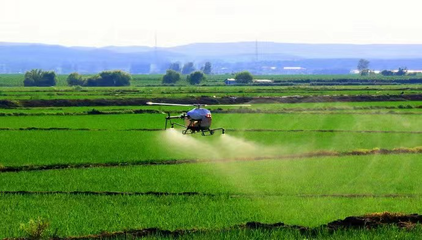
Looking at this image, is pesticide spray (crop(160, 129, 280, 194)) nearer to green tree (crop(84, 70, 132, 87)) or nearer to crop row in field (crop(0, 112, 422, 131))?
crop row in field (crop(0, 112, 422, 131))

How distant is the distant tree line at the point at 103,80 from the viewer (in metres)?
134

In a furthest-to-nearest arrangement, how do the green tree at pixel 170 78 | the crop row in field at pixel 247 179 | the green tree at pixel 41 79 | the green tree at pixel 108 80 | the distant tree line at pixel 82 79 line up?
the green tree at pixel 170 78
the green tree at pixel 41 79
the green tree at pixel 108 80
the distant tree line at pixel 82 79
the crop row in field at pixel 247 179

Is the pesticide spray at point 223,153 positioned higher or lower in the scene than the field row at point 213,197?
lower

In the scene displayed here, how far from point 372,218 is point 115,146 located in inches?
748

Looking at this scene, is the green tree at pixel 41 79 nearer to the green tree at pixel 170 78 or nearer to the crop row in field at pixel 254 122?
the green tree at pixel 170 78

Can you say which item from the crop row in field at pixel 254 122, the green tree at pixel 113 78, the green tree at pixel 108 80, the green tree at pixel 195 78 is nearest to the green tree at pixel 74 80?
the green tree at pixel 108 80

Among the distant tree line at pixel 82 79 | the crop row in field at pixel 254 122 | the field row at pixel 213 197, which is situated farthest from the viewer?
the distant tree line at pixel 82 79

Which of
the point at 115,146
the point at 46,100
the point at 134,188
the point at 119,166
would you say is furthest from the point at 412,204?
the point at 46,100

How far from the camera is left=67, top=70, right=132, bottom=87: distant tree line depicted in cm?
13375

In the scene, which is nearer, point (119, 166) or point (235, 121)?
point (119, 166)

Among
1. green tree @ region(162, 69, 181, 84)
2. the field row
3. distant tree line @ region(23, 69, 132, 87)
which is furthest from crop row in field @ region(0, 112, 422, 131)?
green tree @ region(162, 69, 181, 84)

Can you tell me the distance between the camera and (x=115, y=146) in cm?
3306

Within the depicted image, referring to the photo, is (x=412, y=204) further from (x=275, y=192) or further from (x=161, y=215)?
(x=161, y=215)

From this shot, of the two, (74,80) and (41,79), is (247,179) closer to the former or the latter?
(74,80)
